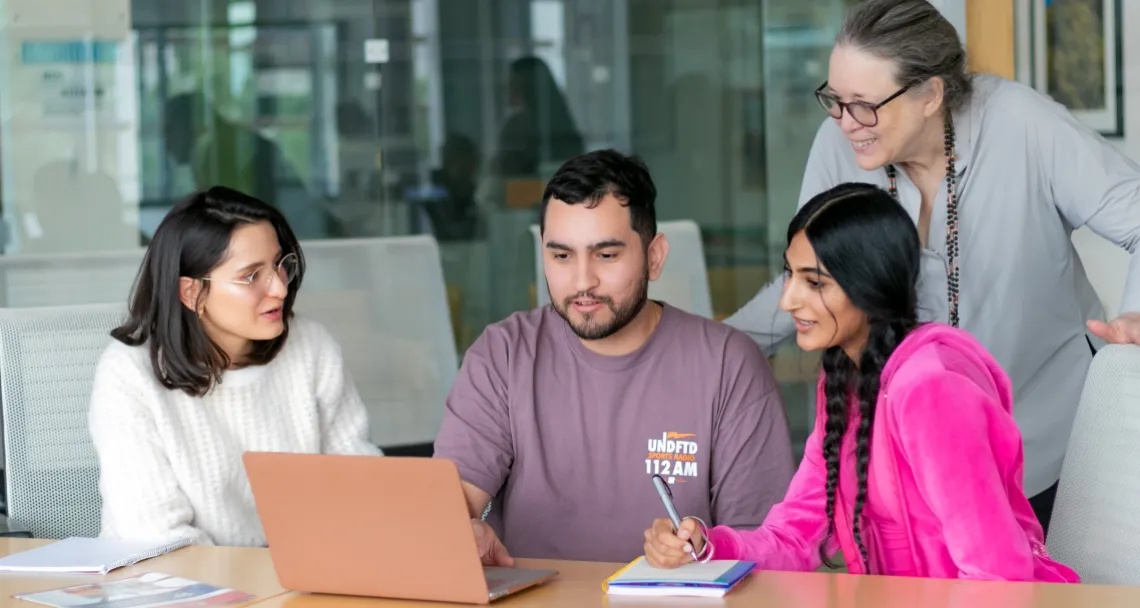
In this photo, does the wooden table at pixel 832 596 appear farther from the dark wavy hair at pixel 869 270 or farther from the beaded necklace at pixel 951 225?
the beaded necklace at pixel 951 225

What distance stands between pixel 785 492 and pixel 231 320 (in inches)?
41.2

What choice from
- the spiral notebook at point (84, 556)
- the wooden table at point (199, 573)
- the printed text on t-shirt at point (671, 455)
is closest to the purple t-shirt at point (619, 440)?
the printed text on t-shirt at point (671, 455)

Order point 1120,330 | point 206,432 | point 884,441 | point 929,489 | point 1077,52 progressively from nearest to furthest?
point 929,489 < point 884,441 < point 1120,330 < point 206,432 < point 1077,52

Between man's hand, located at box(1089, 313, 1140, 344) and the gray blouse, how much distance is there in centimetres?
30

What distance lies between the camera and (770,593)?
171cm

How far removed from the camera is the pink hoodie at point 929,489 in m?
1.77

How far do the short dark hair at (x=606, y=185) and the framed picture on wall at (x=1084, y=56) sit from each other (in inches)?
92.6

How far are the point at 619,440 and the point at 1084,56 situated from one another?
2686 millimetres

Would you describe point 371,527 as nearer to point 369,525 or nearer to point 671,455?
point 369,525

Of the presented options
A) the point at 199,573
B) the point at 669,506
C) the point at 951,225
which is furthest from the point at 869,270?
the point at 199,573

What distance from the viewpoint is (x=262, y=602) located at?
5.78 feet

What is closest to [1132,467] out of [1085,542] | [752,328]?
[1085,542]

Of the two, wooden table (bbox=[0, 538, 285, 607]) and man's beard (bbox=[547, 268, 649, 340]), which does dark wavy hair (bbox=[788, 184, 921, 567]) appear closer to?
man's beard (bbox=[547, 268, 649, 340])

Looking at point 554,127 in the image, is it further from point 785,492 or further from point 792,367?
point 785,492
